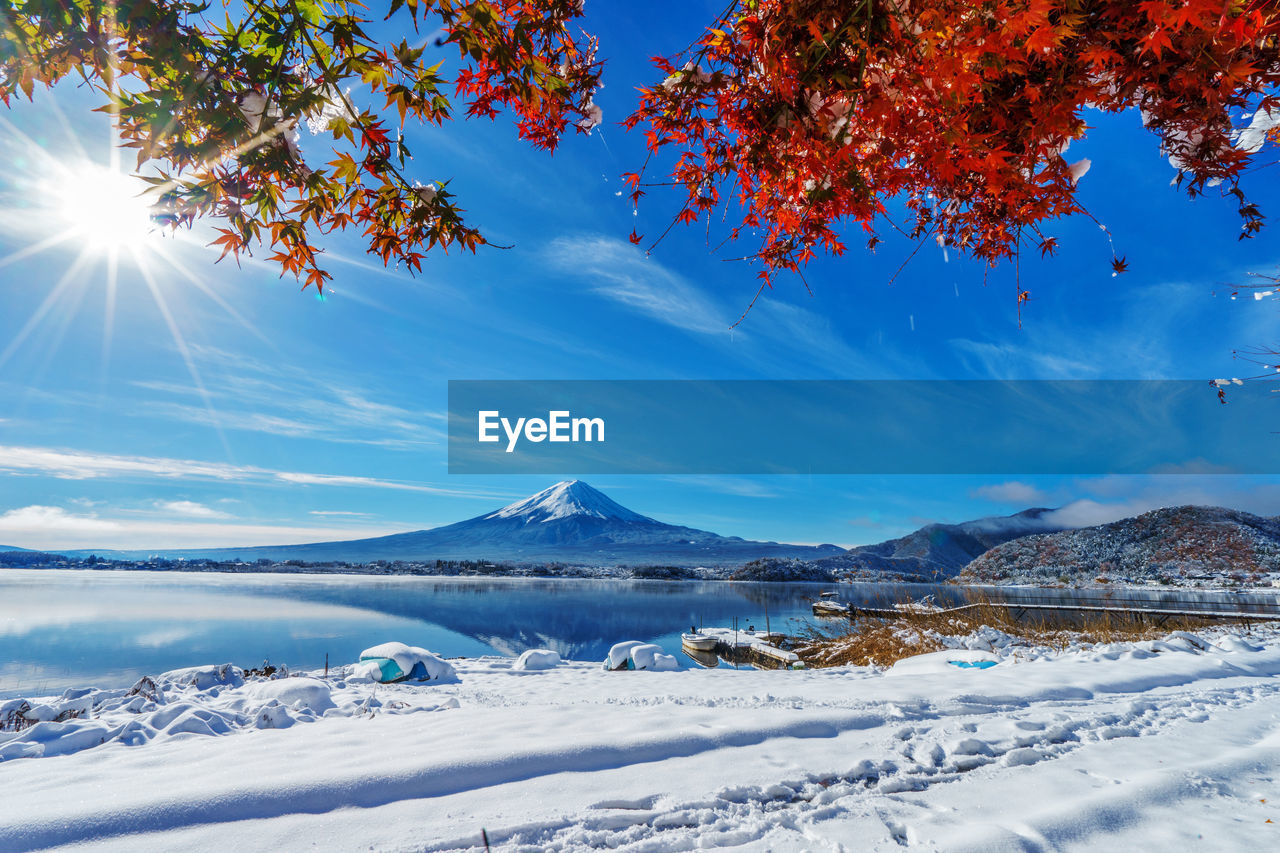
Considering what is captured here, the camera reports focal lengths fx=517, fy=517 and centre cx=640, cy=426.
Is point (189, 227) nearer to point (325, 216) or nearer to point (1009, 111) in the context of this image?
point (325, 216)

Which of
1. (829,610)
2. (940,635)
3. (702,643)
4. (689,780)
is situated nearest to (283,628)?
(702,643)

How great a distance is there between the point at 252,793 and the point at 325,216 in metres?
2.51

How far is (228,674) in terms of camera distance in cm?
973

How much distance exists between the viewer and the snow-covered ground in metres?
1.93

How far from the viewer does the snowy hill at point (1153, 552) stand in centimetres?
7938

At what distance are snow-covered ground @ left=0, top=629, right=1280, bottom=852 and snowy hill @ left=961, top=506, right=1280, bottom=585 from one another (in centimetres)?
8562

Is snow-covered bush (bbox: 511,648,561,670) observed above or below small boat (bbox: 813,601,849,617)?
above

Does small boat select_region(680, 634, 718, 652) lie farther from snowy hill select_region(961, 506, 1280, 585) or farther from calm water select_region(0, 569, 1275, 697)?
snowy hill select_region(961, 506, 1280, 585)

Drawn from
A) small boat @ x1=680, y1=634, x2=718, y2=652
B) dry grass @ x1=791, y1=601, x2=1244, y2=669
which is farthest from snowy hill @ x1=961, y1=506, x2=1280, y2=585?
dry grass @ x1=791, y1=601, x2=1244, y2=669

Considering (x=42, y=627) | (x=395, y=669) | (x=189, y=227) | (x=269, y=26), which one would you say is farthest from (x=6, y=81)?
(x=42, y=627)

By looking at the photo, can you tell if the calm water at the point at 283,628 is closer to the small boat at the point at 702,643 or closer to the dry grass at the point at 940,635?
the small boat at the point at 702,643

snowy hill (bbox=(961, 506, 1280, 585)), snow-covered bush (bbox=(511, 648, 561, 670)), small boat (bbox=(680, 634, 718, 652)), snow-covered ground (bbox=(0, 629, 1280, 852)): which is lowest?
snowy hill (bbox=(961, 506, 1280, 585))

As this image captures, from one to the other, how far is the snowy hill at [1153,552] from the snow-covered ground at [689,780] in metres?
85.6

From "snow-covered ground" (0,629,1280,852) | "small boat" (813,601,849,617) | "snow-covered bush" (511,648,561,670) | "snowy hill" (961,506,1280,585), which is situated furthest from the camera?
"snowy hill" (961,506,1280,585)
